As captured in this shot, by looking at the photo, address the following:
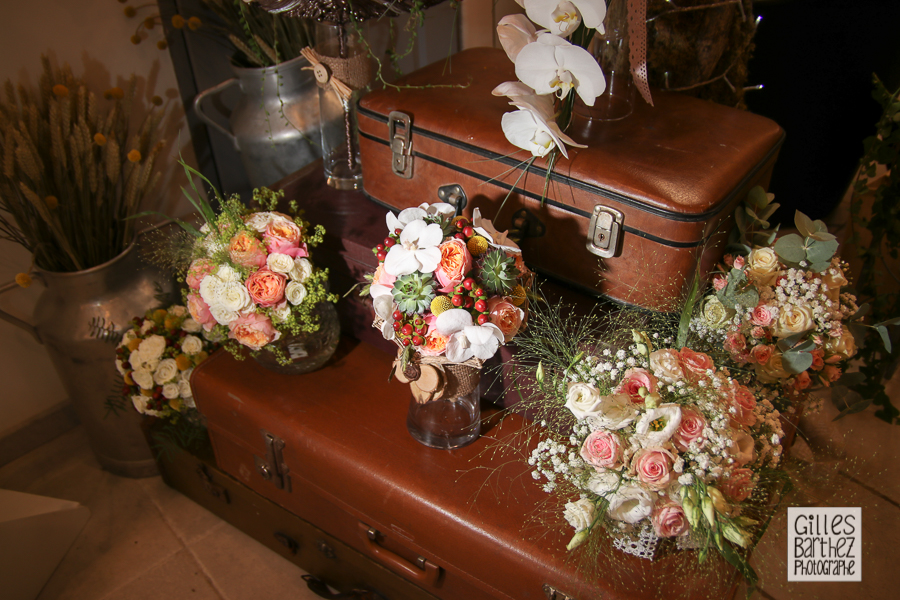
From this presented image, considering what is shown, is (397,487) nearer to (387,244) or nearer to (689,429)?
(387,244)

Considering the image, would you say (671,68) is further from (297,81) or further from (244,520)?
(244,520)

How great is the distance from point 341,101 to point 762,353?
1.06m

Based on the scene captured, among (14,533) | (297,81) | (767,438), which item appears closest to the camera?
(767,438)

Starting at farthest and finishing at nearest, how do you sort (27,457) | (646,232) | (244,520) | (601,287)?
(27,457) → (244,520) → (601,287) → (646,232)

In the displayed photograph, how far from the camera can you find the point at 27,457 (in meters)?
1.84

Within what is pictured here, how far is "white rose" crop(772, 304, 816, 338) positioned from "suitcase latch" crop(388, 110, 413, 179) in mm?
773

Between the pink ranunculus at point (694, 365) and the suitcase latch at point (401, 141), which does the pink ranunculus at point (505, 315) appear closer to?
the pink ranunculus at point (694, 365)

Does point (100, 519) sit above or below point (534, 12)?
below

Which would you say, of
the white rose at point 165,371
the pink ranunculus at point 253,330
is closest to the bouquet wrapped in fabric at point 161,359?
the white rose at point 165,371

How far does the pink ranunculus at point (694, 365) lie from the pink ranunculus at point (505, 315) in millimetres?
253

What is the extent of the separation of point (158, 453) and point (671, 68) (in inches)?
64.3

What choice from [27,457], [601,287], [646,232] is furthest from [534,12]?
[27,457]

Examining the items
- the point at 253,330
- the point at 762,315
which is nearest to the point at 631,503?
the point at 762,315

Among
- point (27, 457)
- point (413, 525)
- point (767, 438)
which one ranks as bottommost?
point (27, 457)
